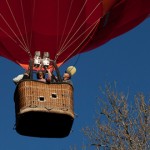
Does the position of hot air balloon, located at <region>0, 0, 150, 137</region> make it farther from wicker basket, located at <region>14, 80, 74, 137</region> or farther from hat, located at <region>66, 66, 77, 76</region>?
wicker basket, located at <region>14, 80, 74, 137</region>

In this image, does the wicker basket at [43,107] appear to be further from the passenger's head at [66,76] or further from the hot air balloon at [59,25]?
the hot air balloon at [59,25]

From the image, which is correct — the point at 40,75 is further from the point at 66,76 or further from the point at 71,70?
the point at 71,70

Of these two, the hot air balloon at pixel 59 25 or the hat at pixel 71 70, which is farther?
the hot air balloon at pixel 59 25

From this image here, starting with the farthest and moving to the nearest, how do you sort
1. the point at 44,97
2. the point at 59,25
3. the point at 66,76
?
the point at 59,25, the point at 66,76, the point at 44,97

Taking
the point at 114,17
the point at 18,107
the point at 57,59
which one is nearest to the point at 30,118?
the point at 18,107

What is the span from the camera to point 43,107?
697 centimetres

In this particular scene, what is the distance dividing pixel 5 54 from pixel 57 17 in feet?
3.02

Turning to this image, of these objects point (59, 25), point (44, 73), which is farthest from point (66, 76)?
point (59, 25)

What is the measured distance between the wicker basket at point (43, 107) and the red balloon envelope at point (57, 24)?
3.75 ft

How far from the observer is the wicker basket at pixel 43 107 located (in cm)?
697

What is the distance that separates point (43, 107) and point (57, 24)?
6.15 feet

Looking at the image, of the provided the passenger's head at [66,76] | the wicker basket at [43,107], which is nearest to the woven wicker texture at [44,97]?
the wicker basket at [43,107]

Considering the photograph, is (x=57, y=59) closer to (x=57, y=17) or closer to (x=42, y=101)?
(x=57, y=17)

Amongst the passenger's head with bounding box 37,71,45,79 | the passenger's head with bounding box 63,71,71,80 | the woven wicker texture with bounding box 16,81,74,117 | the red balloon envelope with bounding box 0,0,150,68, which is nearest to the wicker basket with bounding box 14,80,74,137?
the woven wicker texture with bounding box 16,81,74,117
